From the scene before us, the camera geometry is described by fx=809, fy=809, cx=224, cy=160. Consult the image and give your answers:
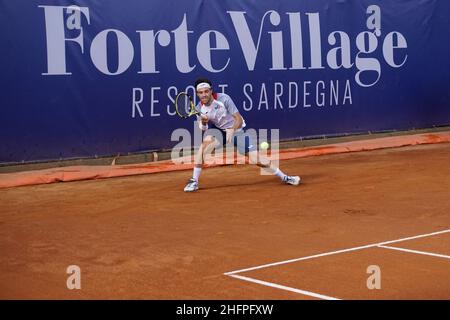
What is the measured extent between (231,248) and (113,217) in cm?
214

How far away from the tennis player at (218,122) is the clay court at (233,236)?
0.33 metres

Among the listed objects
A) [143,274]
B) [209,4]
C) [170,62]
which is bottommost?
[143,274]

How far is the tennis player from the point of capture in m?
10.6

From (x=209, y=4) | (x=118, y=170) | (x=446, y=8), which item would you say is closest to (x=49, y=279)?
(x=118, y=170)

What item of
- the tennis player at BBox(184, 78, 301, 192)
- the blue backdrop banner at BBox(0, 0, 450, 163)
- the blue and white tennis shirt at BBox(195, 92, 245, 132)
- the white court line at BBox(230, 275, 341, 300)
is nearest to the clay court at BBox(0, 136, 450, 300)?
the white court line at BBox(230, 275, 341, 300)

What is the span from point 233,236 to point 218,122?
10.1 feet

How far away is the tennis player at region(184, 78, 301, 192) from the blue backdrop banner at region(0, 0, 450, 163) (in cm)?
264

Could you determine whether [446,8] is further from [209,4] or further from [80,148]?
[80,148]

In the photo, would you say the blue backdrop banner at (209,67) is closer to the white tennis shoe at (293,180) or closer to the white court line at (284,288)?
the white tennis shoe at (293,180)

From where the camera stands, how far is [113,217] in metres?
9.12

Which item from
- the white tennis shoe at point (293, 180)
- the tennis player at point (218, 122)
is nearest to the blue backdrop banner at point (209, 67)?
the tennis player at point (218, 122)

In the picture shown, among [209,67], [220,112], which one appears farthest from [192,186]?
[209,67]

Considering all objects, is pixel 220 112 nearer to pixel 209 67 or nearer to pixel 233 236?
pixel 233 236

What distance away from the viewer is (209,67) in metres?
13.9
